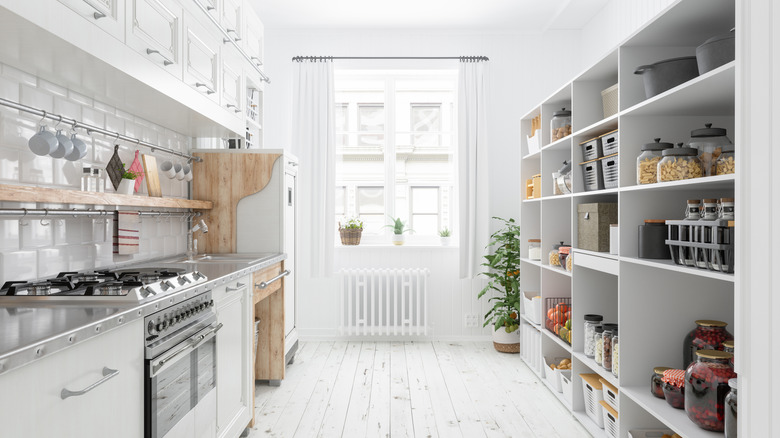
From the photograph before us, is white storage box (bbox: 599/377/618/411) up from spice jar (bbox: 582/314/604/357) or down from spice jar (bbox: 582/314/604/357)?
down

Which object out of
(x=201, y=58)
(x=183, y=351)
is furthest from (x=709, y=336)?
(x=201, y=58)

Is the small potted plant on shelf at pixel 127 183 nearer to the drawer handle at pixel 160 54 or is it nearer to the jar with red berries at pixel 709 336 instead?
the drawer handle at pixel 160 54

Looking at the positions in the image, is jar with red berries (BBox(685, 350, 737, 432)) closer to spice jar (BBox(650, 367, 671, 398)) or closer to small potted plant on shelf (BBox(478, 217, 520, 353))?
spice jar (BBox(650, 367, 671, 398))

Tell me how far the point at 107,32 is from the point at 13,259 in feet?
2.84

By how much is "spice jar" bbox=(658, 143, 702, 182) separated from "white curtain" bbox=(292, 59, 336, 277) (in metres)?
2.89

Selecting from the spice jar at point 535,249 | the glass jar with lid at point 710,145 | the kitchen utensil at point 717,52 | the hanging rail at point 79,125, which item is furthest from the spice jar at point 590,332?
the hanging rail at point 79,125

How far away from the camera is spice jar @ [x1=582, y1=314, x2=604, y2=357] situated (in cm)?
265

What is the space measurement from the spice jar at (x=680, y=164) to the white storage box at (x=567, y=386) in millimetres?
1417

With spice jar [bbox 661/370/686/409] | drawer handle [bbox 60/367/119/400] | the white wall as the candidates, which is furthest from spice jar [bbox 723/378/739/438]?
the white wall

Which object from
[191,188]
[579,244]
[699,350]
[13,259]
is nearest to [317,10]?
[191,188]

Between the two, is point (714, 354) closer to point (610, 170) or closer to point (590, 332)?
point (590, 332)

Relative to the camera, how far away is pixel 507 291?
163 inches

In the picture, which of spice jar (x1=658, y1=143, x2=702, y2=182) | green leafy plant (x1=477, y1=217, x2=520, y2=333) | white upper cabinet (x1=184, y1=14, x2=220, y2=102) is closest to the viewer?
spice jar (x1=658, y1=143, x2=702, y2=182)

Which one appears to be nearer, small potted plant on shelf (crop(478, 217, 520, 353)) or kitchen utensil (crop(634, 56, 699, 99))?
kitchen utensil (crop(634, 56, 699, 99))
